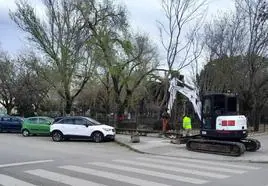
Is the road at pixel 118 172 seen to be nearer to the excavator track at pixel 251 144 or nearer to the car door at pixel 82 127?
the excavator track at pixel 251 144

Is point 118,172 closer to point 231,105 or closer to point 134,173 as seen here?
point 134,173

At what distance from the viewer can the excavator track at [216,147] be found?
20953 mm

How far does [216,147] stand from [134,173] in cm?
853

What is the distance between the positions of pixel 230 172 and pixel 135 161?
13.4ft

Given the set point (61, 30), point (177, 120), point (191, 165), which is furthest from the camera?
point (61, 30)

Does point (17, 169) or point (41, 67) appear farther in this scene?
point (41, 67)

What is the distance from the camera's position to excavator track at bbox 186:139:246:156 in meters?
21.0

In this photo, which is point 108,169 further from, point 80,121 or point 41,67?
point 41,67

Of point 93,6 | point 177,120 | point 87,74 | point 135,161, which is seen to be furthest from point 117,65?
point 135,161

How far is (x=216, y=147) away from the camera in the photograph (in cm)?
2192

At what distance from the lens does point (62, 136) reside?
3002 cm

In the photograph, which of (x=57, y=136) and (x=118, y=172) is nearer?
(x=118, y=172)

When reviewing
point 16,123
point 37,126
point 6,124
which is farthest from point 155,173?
point 6,124

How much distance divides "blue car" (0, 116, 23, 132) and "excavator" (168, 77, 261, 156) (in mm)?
19980
